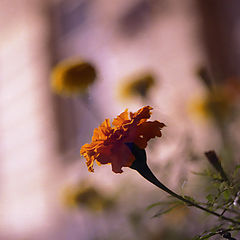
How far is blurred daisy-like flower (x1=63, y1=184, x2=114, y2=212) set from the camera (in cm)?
118

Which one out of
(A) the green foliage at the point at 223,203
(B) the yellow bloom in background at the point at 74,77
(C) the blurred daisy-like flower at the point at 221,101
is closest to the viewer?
(A) the green foliage at the point at 223,203

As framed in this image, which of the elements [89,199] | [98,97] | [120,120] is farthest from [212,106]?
[98,97]

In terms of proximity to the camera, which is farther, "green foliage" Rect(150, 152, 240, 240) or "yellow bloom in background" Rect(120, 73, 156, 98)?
"yellow bloom in background" Rect(120, 73, 156, 98)

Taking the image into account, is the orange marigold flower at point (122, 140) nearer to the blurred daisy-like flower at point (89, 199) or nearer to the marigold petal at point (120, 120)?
the marigold petal at point (120, 120)

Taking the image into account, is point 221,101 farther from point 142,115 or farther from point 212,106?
point 142,115

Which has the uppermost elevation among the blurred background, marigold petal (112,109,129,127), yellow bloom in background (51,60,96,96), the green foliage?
the blurred background

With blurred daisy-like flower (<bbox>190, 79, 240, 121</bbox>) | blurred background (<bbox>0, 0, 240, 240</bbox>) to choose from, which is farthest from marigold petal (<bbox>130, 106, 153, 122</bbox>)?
blurred daisy-like flower (<bbox>190, 79, 240, 121</bbox>)

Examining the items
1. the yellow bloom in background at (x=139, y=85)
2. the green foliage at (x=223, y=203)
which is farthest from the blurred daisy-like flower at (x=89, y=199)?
the green foliage at (x=223, y=203)

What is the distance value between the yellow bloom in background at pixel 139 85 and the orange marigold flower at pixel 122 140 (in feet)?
2.37

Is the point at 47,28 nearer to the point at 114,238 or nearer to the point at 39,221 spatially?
the point at 39,221

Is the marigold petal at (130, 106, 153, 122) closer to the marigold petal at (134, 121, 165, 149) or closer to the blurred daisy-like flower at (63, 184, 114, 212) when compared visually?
the marigold petal at (134, 121, 165, 149)

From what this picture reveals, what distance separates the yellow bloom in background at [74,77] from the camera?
0.97 metres

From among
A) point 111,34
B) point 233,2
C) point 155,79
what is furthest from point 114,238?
point 111,34

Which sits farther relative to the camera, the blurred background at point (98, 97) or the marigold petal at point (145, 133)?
the blurred background at point (98, 97)
